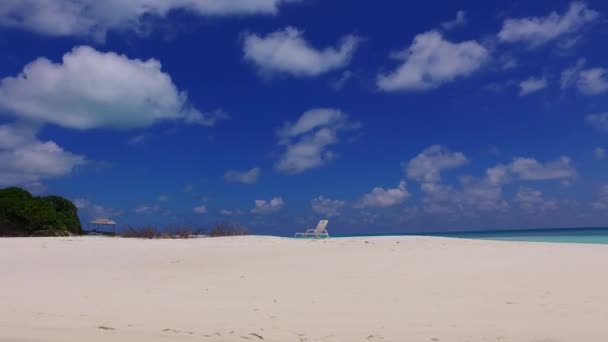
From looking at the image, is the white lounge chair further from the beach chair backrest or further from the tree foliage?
the tree foliage

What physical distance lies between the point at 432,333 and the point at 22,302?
4.86 m

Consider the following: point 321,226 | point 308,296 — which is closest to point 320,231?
point 321,226

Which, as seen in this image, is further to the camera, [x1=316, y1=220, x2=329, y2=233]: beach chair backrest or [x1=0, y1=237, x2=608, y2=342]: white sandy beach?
[x1=316, y1=220, x2=329, y2=233]: beach chair backrest

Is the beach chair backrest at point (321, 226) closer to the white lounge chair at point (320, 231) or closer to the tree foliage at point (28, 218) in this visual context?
the white lounge chair at point (320, 231)

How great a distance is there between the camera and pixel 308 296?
645 centimetres

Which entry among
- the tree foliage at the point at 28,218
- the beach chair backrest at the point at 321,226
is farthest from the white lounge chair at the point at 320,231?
the tree foliage at the point at 28,218

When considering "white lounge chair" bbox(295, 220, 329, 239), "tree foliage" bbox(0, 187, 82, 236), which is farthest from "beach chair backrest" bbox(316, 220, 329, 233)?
"tree foliage" bbox(0, 187, 82, 236)

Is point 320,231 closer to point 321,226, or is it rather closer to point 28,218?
point 321,226

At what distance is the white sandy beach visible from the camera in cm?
462

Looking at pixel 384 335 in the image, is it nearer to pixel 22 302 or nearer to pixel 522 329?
pixel 522 329

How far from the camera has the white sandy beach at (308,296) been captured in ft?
15.2

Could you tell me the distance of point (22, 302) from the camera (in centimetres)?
613

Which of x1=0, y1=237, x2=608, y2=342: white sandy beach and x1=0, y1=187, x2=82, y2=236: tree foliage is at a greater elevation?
x1=0, y1=187, x2=82, y2=236: tree foliage

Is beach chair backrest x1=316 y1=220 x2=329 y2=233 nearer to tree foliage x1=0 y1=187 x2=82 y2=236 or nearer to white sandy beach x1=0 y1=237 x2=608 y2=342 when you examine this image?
white sandy beach x1=0 y1=237 x2=608 y2=342
